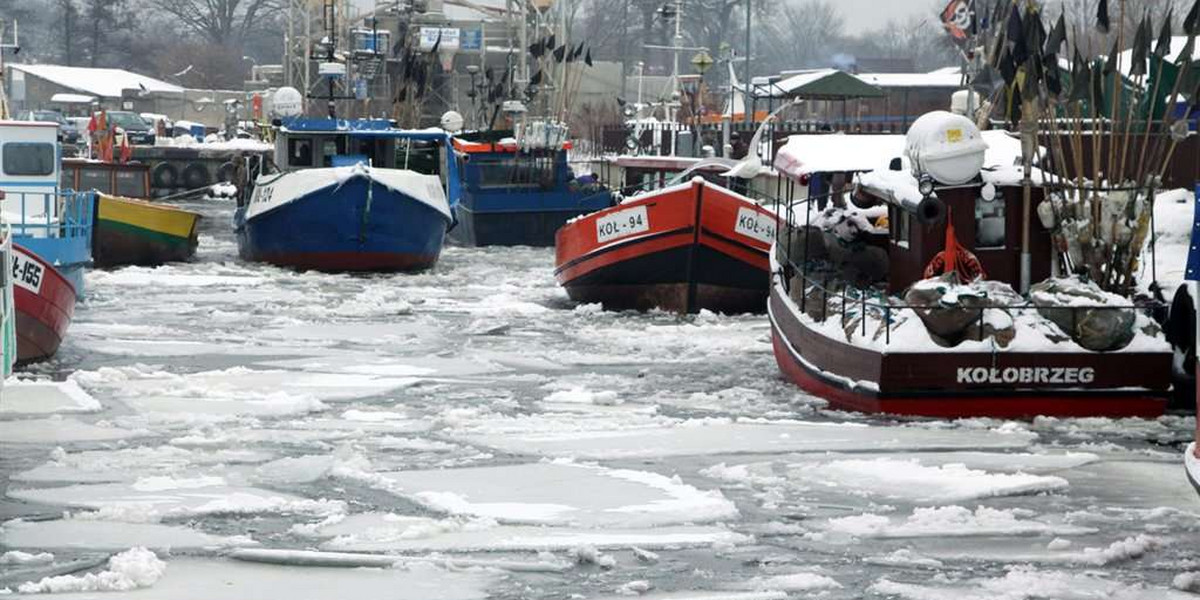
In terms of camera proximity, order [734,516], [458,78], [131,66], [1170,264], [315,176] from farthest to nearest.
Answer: [131,66], [458,78], [315,176], [1170,264], [734,516]

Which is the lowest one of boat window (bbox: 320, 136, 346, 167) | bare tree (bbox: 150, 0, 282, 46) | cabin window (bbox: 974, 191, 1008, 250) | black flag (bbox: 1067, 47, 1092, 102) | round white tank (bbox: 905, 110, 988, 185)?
boat window (bbox: 320, 136, 346, 167)

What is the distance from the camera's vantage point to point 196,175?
5972 centimetres

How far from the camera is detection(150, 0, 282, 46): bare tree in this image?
4798 inches

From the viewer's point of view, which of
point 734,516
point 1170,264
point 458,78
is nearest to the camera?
point 734,516

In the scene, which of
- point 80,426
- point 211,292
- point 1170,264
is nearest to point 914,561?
point 80,426

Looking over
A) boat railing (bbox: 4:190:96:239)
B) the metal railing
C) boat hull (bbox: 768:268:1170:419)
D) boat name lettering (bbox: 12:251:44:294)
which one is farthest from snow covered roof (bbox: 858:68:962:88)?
boat hull (bbox: 768:268:1170:419)

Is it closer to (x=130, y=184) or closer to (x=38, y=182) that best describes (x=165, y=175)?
(x=130, y=184)

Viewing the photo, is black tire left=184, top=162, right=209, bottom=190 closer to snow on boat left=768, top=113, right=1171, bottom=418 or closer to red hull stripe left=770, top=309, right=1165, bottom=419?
snow on boat left=768, top=113, right=1171, bottom=418

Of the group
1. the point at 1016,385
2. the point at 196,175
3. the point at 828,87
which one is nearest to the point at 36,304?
the point at 1016,385

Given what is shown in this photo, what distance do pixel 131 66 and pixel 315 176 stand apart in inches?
3583

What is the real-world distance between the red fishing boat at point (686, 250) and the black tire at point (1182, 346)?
307 inches

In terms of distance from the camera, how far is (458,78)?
7531 cm

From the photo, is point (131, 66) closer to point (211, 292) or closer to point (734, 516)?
point (211, 292)

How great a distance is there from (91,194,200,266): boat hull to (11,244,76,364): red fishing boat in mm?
12435
